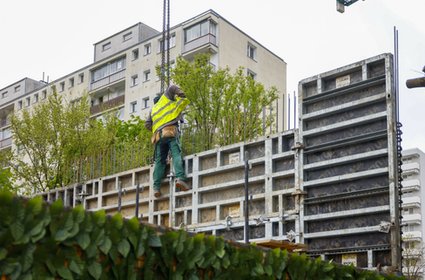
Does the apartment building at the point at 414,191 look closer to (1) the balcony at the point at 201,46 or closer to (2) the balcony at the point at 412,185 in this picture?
(2) the balcony at the point at 412,185

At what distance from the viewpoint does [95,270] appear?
14.7ft

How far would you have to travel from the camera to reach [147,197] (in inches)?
503

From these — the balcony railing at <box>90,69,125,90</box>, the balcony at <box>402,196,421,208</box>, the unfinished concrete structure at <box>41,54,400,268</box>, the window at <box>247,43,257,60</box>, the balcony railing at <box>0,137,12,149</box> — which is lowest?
the unfinished concrete structure at <box>41,54,400,268</box>

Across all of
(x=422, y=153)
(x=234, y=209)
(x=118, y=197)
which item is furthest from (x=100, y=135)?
(x=422, y=153)

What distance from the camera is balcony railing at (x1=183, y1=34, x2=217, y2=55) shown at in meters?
41.9

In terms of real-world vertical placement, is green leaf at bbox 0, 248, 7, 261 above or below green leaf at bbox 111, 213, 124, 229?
below

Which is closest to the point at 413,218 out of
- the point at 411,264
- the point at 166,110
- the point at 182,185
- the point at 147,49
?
the point at 411,264

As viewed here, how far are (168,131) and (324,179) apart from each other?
10.5ft

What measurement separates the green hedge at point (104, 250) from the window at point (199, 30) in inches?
1451

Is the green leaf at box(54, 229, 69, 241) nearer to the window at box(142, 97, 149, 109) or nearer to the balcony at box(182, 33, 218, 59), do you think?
the balcony at box(182, 33, 218, 59)

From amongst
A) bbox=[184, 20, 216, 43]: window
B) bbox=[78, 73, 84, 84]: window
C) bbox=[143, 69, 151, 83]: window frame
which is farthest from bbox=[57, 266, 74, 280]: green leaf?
bbox=[78, 73, 84, 84]: window

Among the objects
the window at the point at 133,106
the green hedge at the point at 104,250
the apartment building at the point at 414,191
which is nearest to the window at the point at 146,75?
the window at the point at 133,106

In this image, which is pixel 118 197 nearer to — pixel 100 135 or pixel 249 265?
pixel 249 265

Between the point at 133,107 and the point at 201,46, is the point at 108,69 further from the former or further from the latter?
the point at 201,46
